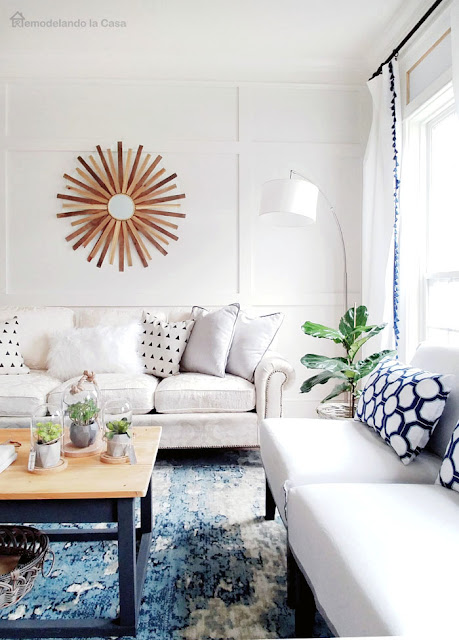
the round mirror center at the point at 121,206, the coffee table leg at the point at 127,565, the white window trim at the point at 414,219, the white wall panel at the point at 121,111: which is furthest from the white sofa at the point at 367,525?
the white wall panel at the point at 121,111

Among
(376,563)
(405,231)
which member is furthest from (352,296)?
(376,563)

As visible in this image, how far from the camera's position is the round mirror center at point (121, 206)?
3.78m

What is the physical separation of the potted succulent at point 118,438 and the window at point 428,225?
2112 millimetres

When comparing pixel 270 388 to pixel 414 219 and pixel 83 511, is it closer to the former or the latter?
pixel 414 219

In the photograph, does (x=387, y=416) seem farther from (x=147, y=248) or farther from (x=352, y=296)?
(x=147, y=248)

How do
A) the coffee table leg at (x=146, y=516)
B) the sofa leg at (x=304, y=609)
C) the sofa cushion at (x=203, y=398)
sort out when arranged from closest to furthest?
1. the sofa leg at (x=304, y=609)
2. the coffee table leg at (x=146, y=516)
3. the sofa cushion at (x=203, y=398)

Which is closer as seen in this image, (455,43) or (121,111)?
(455,43)

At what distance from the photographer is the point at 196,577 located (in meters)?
1.69

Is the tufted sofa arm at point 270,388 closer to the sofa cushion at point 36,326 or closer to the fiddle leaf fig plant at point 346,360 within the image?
the fiddle leaf fig plant at point 346,360

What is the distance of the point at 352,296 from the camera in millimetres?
3908

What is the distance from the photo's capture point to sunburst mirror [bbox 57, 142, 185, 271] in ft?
12.3

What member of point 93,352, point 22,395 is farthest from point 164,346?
point 22,395

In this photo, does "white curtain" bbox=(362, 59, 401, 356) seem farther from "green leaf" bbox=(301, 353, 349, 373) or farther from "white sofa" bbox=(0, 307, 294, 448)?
"white sofa" bbox=(0, 307, 294, 448)

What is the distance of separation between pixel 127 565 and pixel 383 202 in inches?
112
